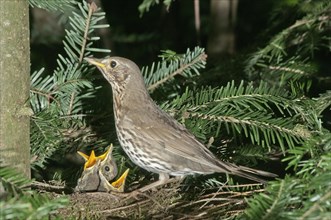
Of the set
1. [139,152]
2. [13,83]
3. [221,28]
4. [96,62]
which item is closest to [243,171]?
[139,152]

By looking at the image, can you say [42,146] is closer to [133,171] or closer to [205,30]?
[133,171]

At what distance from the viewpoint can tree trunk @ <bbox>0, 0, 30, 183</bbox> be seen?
2881 mm

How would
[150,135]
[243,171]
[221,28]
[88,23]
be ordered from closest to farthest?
[243,171] < [88,23] < [150,135] < [221,28]

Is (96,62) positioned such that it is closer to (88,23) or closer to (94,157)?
(88,23)

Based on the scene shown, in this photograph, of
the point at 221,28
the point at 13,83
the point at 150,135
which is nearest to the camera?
the point at 13,83

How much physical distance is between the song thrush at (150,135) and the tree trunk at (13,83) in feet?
2.73

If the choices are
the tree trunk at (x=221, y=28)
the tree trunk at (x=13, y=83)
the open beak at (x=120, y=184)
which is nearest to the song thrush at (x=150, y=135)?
the open beak at (x=120, y=184)

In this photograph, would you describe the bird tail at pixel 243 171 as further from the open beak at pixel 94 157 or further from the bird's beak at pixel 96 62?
the bird's beak at pixel 96 62

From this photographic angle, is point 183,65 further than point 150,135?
No

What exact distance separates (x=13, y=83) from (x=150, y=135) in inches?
45.6

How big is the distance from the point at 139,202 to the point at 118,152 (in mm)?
728

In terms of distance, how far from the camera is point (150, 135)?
3.91 metres

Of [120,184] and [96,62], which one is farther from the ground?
[96,62]

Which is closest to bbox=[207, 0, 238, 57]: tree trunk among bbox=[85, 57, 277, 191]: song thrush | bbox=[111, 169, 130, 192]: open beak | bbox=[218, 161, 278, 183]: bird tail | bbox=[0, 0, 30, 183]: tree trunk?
bbox=[85, 57, 277, 191]: song thrush
